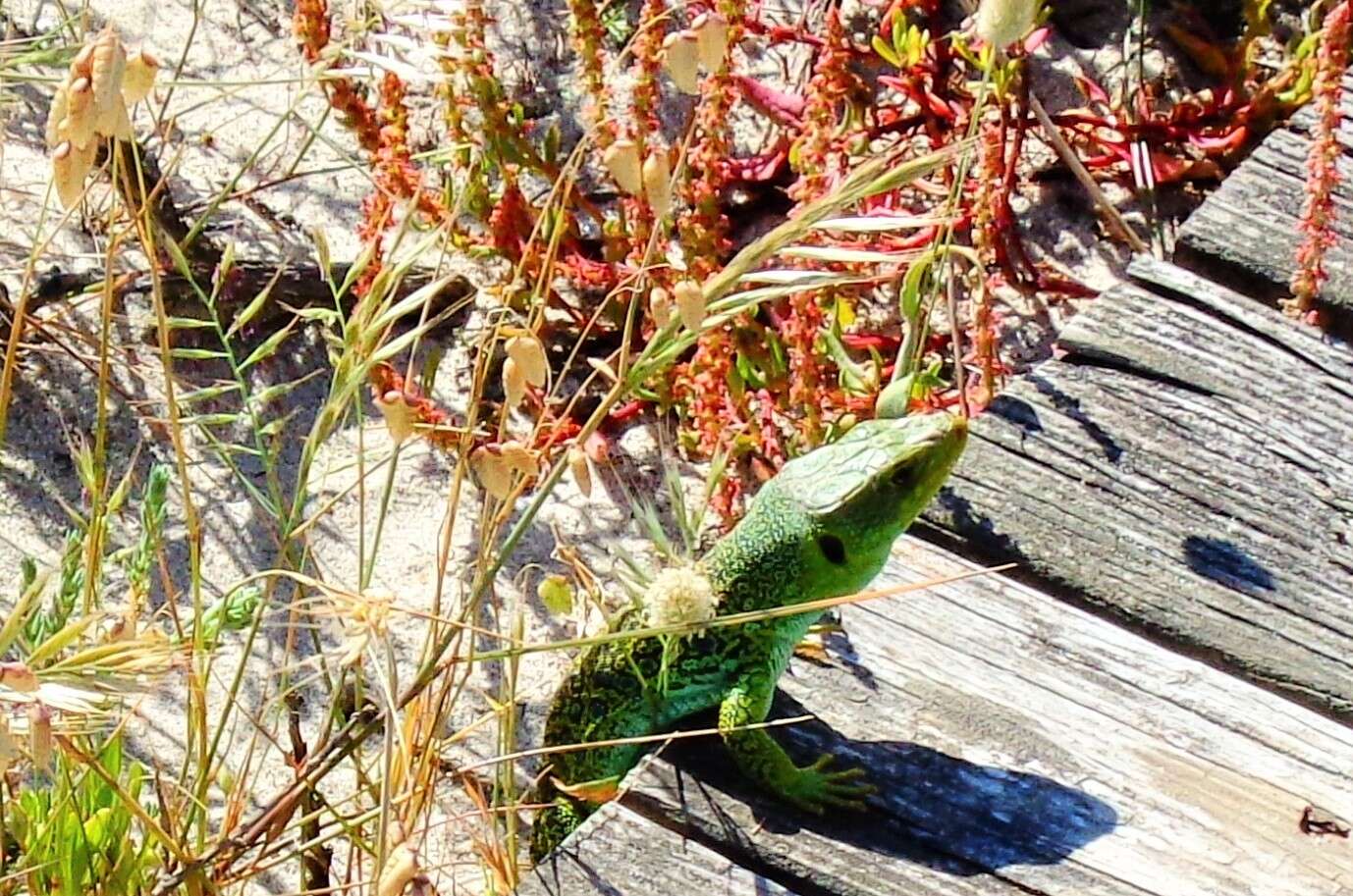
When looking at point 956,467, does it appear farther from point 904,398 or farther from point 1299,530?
point 1299,530

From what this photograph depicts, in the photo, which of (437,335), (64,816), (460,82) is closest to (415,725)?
(64,816)

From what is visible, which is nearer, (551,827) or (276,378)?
(551,827)

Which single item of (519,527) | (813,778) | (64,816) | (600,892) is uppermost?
(519,527)

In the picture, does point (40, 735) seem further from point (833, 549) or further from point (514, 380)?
point (833, 549)

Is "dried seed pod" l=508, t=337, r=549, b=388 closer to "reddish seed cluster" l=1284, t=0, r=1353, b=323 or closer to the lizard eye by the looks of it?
the lizard eye

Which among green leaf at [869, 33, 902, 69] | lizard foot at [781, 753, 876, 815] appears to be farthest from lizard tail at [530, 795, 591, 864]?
green leaf at [869, 33, 902, 69]

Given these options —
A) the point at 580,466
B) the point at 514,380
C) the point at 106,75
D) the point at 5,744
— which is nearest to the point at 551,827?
the point at 580,466
